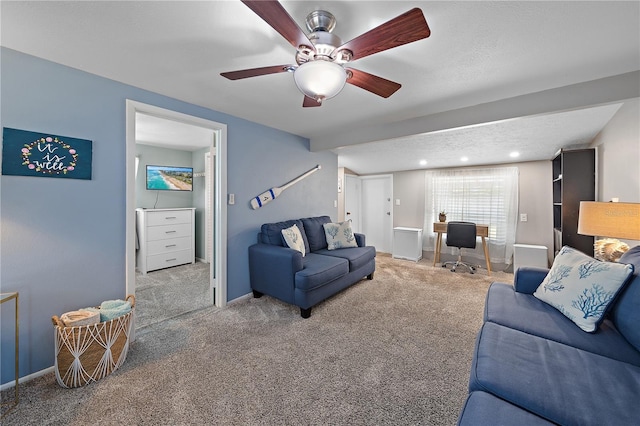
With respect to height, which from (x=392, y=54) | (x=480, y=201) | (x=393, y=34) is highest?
(x=392, y=54)

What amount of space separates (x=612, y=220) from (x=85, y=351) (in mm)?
3649

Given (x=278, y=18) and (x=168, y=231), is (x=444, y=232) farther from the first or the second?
(x=168, y=231)

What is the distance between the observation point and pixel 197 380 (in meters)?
1.64

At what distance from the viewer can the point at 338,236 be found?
11.9 feet

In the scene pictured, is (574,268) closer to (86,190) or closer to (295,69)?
(295,69)

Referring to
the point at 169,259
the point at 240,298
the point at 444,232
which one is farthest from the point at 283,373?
the point at 444,232

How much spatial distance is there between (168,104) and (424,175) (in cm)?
449

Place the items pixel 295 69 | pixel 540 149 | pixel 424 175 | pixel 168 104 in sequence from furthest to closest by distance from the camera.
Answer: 1. pixel 424 175
2. pixel 540 149
3. pixel 168 104
4. pixel 295 69

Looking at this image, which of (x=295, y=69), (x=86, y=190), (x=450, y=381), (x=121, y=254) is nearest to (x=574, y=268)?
(x=450, y=381)

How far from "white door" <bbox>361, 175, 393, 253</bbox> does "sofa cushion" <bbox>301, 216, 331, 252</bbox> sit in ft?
8.00

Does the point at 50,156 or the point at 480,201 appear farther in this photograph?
the point at 480,201

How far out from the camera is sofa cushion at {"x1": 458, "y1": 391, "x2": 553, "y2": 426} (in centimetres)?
83

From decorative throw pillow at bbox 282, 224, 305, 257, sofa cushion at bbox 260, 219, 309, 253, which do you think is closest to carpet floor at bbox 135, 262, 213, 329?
sofa cushion at bbox 260, 219, 309, 253

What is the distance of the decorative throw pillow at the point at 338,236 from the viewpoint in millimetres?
3572
